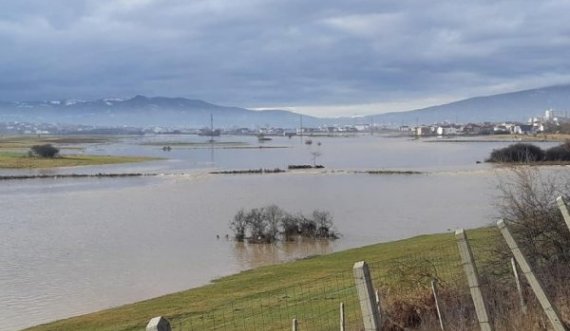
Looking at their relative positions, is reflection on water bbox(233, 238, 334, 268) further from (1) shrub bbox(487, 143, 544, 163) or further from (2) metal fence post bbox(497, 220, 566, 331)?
(1) shrub bbox(487, 143, 544, 163)

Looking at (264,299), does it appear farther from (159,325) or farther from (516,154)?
(516,154)

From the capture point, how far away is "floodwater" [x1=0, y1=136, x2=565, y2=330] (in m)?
24.4

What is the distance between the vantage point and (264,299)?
18094 mm

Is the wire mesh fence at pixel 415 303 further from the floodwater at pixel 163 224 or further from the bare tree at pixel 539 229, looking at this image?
the floodwater at pixel 163 224

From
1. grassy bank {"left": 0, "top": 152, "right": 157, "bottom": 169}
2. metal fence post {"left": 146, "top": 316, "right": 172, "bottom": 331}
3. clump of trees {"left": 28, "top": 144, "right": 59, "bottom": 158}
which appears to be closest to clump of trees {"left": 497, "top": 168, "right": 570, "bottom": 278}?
metal fence post {"left": 146, "top": 316, "right": 172, "bottom": 331}

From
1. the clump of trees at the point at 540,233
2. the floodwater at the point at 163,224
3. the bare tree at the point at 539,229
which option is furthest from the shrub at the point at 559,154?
the clump of trees at the point at 540,233

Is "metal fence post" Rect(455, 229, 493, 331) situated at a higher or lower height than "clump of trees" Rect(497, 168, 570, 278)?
higher

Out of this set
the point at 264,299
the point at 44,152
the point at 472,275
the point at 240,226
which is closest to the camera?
the point at 472,275

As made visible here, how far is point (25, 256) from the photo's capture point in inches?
1202

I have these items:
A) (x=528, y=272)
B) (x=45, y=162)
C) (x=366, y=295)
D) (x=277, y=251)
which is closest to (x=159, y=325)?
(x=366, y=295)

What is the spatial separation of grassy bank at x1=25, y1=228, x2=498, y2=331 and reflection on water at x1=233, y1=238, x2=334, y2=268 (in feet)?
12.2

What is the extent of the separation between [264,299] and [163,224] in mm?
22680

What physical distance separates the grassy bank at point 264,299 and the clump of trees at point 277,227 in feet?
30.2

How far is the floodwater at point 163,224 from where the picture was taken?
24.4 metres
